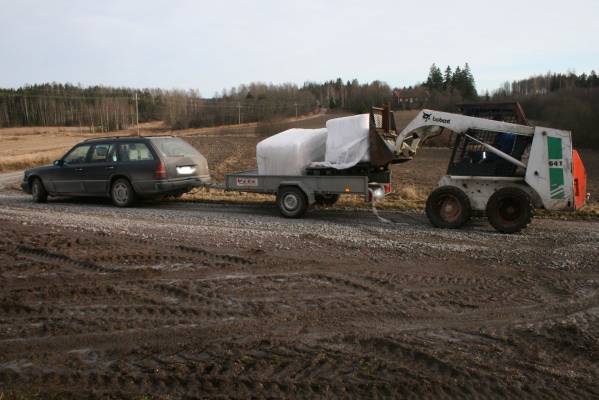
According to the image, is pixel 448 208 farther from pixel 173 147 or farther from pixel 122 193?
pixel 122 193

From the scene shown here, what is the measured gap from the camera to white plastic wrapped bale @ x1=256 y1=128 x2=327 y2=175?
11.5m

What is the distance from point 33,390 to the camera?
3936mm

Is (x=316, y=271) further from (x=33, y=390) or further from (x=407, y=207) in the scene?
(x=407, y=207)

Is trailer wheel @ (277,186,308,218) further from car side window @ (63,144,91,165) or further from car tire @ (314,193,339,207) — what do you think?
car side window @ (63,144,91,165)

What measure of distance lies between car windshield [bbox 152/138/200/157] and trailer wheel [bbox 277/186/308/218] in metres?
3.38

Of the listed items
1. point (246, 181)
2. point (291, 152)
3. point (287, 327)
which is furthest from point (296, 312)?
A: point (246, 181)

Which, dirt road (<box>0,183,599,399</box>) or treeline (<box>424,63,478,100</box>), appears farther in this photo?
treeline (<box>424,63,478,100</box>)

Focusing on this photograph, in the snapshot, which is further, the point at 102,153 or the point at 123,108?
the point at 123,108

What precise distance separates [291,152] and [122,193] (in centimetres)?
463

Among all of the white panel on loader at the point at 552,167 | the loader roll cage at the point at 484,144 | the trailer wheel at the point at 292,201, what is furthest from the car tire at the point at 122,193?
the white panel on loader at the point at 552,167

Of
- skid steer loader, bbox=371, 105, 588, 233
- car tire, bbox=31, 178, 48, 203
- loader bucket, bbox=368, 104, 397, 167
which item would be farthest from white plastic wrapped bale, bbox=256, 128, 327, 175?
car tire, bbox=31, 178, 48, 203

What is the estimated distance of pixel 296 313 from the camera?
547 cm

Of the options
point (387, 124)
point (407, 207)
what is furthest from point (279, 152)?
point (407, 207)

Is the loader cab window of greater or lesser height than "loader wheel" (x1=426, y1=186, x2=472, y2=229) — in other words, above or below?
above
